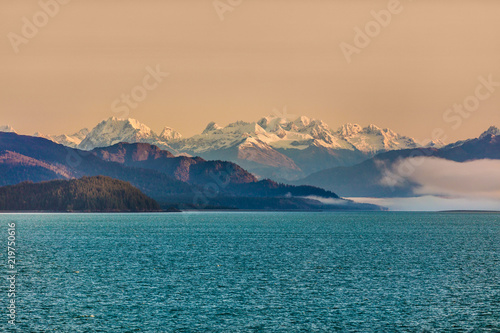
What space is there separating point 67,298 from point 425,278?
190 ft

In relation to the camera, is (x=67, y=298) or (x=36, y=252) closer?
(x=67, y=298)

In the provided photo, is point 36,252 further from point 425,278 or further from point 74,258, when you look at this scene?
point 425,278

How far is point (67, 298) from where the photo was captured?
8794 cm

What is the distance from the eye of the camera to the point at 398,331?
70.4 meters

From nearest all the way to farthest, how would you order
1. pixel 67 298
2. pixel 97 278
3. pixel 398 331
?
1. pixel 398 331
2. pixel 67 298
3. pixel 97 278

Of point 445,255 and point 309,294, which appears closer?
point 309,294

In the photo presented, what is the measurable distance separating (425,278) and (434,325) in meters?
36.9

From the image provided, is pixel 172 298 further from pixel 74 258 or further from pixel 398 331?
pixel 74 258

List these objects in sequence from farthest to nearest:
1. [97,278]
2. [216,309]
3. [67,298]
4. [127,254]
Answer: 1. [127,254]
2. [97,278]
3. [67,298]
4. [216,309]

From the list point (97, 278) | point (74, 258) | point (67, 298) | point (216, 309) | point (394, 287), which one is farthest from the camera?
point (74, 258)

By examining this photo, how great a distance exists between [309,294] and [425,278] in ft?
87.2

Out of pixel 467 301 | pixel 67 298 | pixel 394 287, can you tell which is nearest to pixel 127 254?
pixel 67 298

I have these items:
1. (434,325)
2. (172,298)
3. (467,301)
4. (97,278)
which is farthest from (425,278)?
(97,278)

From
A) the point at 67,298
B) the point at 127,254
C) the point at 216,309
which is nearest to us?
the point at 216,309
